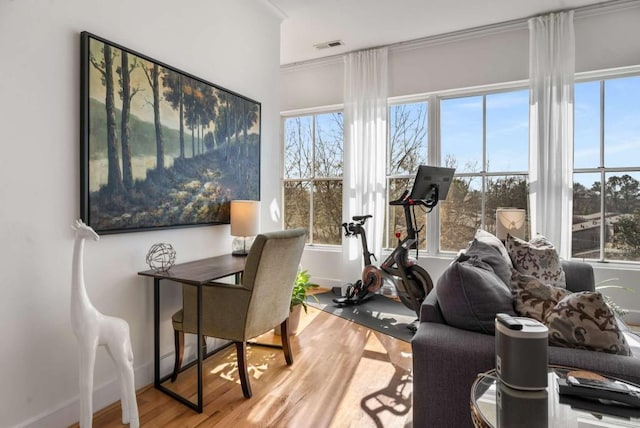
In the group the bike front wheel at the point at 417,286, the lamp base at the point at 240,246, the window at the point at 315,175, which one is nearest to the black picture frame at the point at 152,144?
the lamp base at the point at 240,246

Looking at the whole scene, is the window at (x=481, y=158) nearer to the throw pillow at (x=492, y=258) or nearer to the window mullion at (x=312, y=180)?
the window mullion at (x=312, y=180)

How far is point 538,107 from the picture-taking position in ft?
12.3

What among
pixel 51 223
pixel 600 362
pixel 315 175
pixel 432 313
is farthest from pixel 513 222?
pixel 51 223

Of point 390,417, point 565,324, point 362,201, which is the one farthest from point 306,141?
point 565,324

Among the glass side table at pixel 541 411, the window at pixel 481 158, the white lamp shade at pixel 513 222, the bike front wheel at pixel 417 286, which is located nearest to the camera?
the glass side table at pixel 541 411

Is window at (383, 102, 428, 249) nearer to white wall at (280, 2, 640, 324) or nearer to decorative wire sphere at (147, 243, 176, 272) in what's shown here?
white wall at (280, 2, 640, 324)

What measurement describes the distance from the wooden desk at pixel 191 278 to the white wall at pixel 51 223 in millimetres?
85

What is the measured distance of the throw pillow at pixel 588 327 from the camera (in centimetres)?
134

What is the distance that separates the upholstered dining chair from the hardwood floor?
0.60 ft

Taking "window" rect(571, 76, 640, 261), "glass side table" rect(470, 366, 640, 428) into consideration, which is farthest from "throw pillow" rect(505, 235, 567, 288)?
"glass side table" rect(470, 366, 640, 428)

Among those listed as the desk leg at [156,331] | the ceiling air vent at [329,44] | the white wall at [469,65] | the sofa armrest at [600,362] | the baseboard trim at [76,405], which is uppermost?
the ceiling air vent at [329,44]

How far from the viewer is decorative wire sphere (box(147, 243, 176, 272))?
2.32 m

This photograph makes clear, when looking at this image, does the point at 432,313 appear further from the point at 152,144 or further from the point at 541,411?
the point at 152,144

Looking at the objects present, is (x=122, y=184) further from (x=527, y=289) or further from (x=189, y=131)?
(x=527, y=289)
